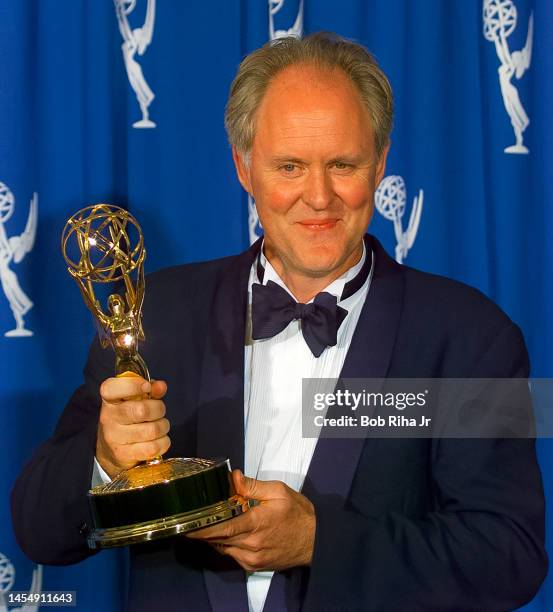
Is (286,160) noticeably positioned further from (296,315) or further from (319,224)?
(296,315)

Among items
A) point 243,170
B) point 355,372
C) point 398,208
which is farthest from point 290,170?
point 398,208

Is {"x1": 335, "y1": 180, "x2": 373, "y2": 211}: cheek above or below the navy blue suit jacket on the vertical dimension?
above

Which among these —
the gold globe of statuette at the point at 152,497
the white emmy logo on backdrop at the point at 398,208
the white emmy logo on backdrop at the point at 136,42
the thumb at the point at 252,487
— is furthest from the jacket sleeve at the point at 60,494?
the white emmy logo on backdrop at the point at 398,208

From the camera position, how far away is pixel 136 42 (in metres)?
2.10

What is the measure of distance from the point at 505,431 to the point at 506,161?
926 millimetres

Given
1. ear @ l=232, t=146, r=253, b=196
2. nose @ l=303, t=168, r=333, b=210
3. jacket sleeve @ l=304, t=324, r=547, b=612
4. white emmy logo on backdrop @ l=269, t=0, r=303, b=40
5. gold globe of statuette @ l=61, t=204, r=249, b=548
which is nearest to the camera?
gold globe of statuette @ l=61, t=204, r=249, b=548

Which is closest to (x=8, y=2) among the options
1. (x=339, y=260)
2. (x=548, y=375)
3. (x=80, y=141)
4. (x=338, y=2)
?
(x=80, y=141)

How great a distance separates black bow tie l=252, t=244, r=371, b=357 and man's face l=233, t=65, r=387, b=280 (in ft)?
0.19

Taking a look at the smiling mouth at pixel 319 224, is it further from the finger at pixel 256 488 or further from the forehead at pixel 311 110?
the finger at pixel 256 488

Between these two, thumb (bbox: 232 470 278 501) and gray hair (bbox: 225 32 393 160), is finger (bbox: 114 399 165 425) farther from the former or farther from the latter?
gray hair (bbox: 225 32 393 160)

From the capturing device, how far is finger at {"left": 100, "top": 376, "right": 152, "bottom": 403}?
4.25 ft

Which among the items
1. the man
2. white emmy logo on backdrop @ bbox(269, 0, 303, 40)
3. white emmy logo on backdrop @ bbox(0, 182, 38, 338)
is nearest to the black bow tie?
the man

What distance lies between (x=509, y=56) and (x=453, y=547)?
126cm

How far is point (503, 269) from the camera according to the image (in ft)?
7.41
